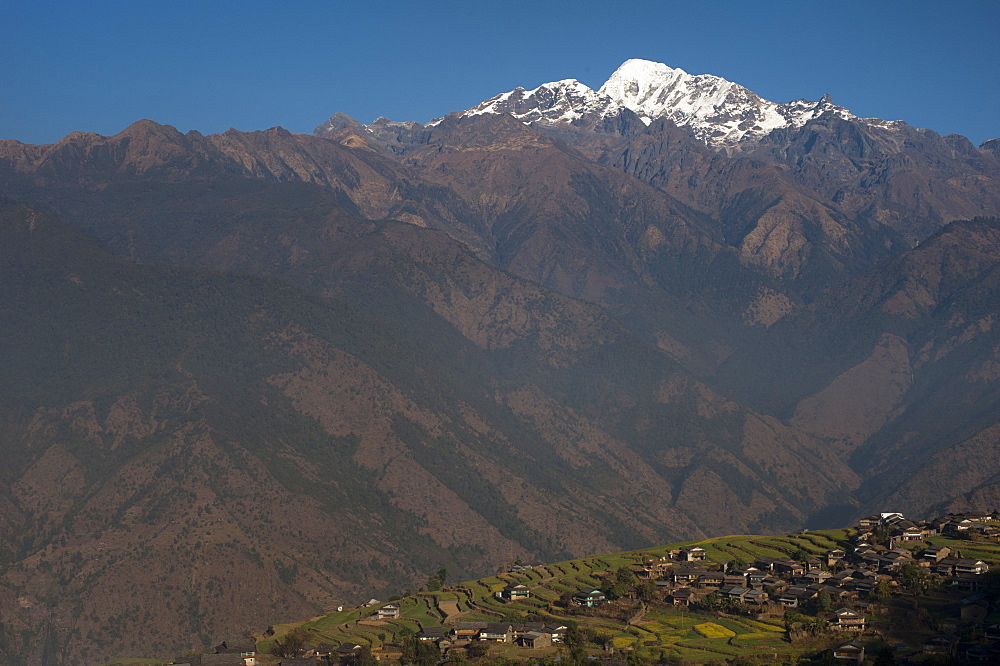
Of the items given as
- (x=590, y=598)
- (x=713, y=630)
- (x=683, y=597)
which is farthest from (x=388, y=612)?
(x=713, y=630)

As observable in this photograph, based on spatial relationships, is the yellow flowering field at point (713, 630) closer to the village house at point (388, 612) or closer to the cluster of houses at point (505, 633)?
the cluster of houses at point (505, 633)

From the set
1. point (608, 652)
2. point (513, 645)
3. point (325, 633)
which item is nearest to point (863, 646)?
point (608, 652)

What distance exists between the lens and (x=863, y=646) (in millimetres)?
127500

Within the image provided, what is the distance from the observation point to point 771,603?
482 feet

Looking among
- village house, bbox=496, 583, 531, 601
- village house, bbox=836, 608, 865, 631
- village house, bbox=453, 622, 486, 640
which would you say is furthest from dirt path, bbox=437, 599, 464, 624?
village house, bbox=836, 608, 865, 631

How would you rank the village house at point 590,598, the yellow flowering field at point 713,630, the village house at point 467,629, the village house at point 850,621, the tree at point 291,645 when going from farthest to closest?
the village house at point 590,598 → the tree at point 291,645 → the village house at point 467,629 → the yellow flowering field at point 713,630 → the village house at point 850,621

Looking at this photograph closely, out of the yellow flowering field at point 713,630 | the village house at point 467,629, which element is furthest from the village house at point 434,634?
the yellow flowering field at point 713,630

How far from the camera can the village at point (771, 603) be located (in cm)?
13338

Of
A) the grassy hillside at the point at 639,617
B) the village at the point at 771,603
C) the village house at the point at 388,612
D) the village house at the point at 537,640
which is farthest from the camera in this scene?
the village house at the point at 388,612

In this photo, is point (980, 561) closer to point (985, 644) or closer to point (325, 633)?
point (985, 644)

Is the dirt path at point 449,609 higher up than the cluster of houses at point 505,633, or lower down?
higher up

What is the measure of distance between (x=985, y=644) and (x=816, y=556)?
43.3 meters

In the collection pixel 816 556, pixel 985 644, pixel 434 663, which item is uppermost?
pixel 816 556

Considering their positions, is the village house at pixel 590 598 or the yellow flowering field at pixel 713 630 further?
the village house at pixel 590 598
